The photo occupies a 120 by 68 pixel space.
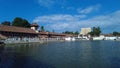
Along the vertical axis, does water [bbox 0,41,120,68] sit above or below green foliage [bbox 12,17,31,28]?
below

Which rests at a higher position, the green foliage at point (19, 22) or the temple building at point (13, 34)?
the green foliage at point (19, 22)

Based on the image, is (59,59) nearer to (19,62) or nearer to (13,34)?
(19,62)

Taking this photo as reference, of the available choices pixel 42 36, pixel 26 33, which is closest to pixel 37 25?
pixel 42 36

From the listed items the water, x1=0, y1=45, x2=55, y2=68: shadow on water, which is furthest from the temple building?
x1=0, y1=45, x2=55, y2=68: shadow on water

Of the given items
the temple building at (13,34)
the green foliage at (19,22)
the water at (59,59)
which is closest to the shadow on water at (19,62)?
the water at (59,59)

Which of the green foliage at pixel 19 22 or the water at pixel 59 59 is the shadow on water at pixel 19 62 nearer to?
the water at pixel 59 59

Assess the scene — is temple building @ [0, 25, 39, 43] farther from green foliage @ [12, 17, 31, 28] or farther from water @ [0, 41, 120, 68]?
water @ [0, 41, 120, 68]

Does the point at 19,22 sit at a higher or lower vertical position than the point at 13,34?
higher

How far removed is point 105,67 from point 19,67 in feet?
28.8

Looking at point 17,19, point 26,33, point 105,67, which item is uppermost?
point 17,19

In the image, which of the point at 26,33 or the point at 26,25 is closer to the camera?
the point at 26,33

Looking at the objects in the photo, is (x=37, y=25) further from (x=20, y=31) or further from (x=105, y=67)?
(x=105, y=67)

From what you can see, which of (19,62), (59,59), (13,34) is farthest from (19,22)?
(19,62)

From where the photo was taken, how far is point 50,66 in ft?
71.4
